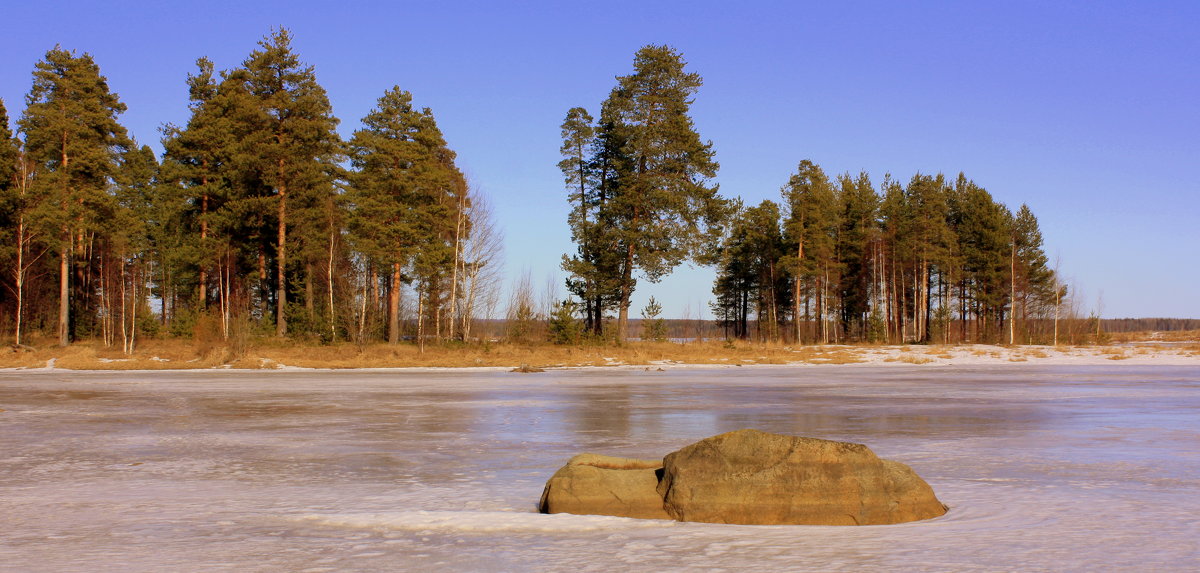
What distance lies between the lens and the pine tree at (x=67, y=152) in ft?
132

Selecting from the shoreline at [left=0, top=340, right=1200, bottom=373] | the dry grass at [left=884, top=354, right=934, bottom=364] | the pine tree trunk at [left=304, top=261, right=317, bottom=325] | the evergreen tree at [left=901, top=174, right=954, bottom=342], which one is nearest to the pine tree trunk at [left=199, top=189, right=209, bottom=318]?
the pine tree trunk at [left=304, top=261, right=317, bottom=325]

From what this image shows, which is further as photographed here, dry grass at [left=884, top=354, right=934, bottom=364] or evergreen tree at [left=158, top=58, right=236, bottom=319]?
evergreen tree at [left=158, top=58, right=236, bottom=319]

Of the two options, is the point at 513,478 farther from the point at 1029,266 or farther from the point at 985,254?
the point at 1029,266

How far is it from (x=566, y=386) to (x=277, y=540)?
1779 cm

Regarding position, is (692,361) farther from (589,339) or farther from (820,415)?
(820,415)

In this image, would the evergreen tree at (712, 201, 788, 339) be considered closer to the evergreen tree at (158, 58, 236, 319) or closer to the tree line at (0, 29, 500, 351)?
the tree line at (0, 29, 500, 351)

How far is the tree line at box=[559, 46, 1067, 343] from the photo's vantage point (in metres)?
45.1

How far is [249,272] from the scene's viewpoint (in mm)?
51625

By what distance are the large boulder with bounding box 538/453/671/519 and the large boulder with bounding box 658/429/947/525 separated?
0.14 metres

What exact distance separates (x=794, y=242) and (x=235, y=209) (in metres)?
36.8

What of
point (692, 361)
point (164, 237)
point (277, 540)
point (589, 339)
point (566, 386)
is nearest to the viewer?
point (277, 540)

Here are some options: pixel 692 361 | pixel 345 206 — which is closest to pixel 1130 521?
pixel 692 361

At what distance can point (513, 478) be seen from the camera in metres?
9.55

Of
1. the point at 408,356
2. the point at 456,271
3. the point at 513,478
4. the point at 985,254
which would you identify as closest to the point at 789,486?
the point at 513,478
